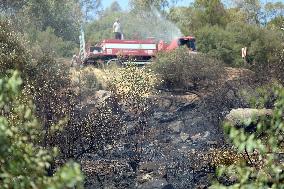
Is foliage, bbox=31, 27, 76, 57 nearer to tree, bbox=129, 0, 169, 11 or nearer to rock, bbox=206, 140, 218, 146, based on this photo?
rock, bbox=206, 140, 218, 146

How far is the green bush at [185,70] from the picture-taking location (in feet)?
89.7

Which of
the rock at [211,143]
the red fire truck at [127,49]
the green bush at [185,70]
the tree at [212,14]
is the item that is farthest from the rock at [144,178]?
the tree at [212,14]

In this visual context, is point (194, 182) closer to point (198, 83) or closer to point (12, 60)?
point (12, 60)

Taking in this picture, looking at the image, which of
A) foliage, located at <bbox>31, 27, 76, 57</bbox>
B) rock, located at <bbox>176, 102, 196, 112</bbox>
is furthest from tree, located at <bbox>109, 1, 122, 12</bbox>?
rock, located at <bbox>176, 102, 196, 112</bbox>

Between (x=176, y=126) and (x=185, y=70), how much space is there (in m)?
5.21

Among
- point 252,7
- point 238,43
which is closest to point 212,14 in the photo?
point 238,43

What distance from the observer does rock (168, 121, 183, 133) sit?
22234 millimetres

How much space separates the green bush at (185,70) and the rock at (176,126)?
15.3 feet

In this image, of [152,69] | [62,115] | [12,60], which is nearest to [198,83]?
[152,69]

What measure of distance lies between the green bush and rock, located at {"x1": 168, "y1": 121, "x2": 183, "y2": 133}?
15.3 ft

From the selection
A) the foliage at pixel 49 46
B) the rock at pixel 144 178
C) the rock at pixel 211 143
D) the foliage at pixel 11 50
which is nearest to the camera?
the rock at pixel 144 178

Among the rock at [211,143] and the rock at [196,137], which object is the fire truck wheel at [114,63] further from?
the rock at [211,143]

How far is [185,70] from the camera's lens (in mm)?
27344

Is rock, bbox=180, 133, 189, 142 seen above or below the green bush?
below
